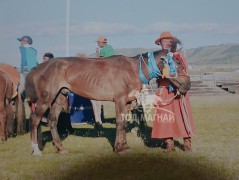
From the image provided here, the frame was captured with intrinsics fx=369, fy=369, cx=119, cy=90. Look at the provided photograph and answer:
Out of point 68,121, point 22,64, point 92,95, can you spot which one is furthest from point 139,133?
point 22,64

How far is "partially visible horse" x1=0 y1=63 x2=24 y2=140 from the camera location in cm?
941

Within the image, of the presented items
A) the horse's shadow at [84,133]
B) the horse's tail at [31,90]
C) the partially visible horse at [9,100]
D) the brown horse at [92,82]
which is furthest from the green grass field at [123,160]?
the horse's tail at [31,90]

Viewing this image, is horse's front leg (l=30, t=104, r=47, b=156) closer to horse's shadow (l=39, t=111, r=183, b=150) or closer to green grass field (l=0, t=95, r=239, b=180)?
green grass field (l=0, t=95, r=239, b=180)

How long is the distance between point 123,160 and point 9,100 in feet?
14.4

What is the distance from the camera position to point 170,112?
7.45 m

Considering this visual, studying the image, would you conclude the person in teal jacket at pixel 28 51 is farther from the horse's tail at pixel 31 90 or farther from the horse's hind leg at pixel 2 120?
the horse's tail at pixel 31 90

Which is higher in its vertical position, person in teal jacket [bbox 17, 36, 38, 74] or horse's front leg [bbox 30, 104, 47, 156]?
person in teal jacket [bbox 17, 36, 38, 74]

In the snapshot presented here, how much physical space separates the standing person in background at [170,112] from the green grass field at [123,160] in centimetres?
41

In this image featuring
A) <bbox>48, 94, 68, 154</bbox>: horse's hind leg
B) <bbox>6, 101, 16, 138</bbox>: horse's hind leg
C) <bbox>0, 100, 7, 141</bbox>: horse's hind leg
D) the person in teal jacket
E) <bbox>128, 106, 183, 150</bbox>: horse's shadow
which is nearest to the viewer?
<bbox>48, 94, 68, 154</bbox>: horse's hind leg

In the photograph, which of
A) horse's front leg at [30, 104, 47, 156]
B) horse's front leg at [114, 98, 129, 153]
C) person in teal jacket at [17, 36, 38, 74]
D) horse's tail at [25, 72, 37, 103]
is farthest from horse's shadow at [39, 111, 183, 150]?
person in teal jacket at [17, 36, 38, 74]

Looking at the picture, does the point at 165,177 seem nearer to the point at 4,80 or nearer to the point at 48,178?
the point at 48,178

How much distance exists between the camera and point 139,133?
1035cm

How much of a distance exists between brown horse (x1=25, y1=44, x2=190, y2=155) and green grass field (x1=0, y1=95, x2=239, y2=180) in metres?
0.50

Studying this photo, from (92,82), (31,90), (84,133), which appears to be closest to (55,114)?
(31,90)
